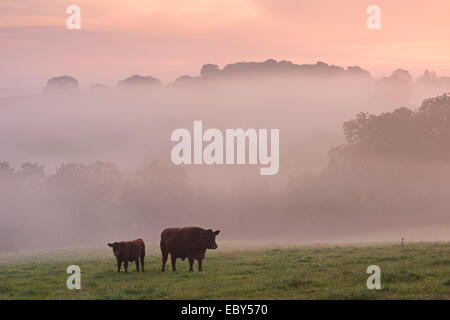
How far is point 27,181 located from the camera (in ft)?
375

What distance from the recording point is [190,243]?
2881 centimetres

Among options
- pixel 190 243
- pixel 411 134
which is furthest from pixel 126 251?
pixel 411 134

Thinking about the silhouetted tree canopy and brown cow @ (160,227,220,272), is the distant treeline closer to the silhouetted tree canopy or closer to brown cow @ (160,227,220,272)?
the silhouetted tree canopy

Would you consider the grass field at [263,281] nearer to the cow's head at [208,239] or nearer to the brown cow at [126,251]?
the brown cow at [126,251]

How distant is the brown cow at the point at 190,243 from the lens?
28.6 meters

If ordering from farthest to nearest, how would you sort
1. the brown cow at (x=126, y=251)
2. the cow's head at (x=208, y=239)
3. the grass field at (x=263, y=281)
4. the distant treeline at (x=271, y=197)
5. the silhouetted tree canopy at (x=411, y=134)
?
the silhouetted tree canopy at (x=411, y=134)
the distant treeline at (x=271, y=197)
the brown cow at (x=126, y=251)
the cow's head at (x=208, y=239)
the grass field at (x=263, y=281)

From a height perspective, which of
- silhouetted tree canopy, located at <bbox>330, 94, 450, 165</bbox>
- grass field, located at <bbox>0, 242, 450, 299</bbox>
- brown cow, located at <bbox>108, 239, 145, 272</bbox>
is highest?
silhouetted tree canopy, located at <bbox>330, 94, 450, 165</bbox>

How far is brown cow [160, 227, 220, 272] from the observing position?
93.9 feet

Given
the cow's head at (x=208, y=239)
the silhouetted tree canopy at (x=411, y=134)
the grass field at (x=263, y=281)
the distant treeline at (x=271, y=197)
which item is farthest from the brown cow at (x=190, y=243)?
the silhouetted tree canopy at (x=411, y=134)

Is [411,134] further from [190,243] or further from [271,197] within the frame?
[190,243]

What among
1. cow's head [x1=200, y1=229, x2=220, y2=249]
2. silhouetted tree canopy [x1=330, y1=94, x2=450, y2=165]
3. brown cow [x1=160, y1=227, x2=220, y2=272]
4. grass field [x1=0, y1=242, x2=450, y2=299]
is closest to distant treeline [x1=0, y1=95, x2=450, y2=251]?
silhouetted tree canopy [x1=330, y1=94, x2=450, y2=165]

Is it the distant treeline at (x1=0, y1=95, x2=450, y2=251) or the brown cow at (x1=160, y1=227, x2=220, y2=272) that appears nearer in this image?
the brown cow at (x1=160, y1=227, x2=220, y2=272)
